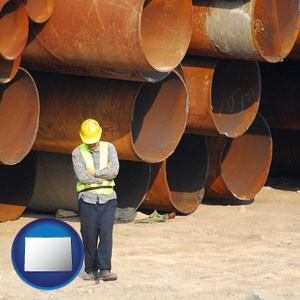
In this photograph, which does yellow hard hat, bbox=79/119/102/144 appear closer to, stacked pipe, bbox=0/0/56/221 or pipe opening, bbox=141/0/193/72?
stacked pipe, bbox=0/0/56/221

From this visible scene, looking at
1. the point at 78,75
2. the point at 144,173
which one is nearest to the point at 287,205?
the point at 144,173

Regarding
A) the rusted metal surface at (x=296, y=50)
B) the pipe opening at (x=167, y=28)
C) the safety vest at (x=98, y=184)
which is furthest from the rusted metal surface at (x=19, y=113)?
the rusted metal surface at (x=296, y=50)

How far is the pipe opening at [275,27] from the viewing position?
1151cm

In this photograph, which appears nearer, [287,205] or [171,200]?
[171,200]

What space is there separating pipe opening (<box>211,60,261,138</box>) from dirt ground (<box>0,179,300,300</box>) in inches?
38.3

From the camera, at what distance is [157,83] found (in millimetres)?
11484

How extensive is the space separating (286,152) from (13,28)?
6.74 metres

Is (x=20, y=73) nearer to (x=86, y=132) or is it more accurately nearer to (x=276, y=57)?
(x=86, y=132)

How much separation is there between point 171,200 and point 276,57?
1.75 metres

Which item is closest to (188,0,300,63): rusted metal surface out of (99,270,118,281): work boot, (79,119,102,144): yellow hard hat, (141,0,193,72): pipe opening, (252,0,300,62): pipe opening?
(252,0,300,62): pipe opening

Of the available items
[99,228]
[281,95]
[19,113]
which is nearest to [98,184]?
[99,228]

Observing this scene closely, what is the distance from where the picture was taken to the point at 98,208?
9008 millimetres

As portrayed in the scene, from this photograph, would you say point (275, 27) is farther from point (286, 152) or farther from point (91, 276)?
point (286, 152)

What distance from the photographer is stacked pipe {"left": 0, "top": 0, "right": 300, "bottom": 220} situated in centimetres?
996
